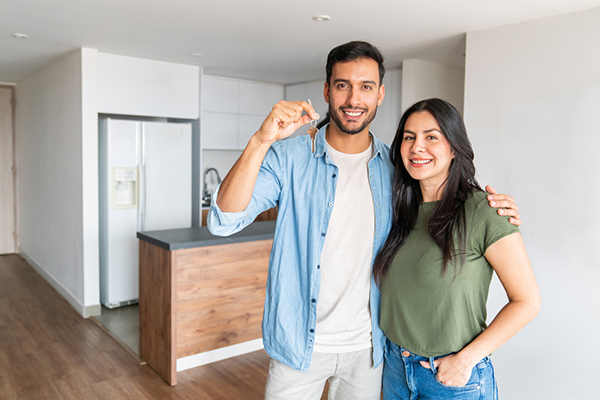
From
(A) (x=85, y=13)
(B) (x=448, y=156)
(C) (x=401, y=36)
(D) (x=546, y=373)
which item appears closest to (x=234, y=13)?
(A) (x=85, y=13)

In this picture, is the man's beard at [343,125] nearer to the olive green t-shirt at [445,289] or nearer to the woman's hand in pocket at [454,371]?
the olive green t-shirt at [445,289]

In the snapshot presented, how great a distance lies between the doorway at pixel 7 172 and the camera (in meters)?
6.50

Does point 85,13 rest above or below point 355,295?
above

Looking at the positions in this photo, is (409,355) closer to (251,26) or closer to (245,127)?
(251,26)

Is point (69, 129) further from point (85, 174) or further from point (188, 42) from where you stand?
point (188, 42)

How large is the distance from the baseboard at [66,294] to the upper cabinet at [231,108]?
2.04 meters

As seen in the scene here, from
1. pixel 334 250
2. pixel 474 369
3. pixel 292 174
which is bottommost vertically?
pixel 474 369

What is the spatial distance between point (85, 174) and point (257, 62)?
186 centimetres

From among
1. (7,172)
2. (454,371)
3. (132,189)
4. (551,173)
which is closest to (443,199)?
(454,371)

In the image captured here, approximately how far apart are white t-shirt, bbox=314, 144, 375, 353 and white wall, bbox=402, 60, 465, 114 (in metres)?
3.07

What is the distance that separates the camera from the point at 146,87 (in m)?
4.49

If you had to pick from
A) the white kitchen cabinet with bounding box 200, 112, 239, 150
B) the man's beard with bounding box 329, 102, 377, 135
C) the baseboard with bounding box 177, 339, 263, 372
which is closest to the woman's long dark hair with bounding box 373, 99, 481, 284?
the man's beard with bounding box 329, 102, 377, 135

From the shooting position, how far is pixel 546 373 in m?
2.96

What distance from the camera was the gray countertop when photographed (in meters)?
2.93
